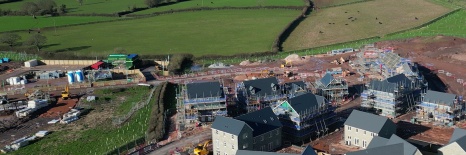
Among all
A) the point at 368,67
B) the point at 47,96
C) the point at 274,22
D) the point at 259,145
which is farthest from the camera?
the point at 274,22

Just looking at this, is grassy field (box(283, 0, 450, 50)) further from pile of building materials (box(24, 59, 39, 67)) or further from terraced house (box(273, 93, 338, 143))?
terraced house (box(273, 93, 338, 143))

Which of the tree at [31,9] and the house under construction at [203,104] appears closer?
the house under construction at [203,104]

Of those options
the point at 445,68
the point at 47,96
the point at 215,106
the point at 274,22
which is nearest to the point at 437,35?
the point at 445,68

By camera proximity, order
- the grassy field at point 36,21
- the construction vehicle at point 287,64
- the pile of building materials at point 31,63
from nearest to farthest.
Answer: the construction vehicle at point 287,64
the pile of building materials at point 31,63
the grassy field at point 36,21

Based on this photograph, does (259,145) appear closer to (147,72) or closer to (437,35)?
(147,72)

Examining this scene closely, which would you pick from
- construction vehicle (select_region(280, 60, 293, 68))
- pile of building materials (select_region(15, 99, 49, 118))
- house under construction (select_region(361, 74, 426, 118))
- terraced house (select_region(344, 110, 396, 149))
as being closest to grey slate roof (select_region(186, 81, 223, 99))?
terraced house (select_region(344, 110, 396, 149))

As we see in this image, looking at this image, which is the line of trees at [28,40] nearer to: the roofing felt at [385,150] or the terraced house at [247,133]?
the terraced house at [247,133]

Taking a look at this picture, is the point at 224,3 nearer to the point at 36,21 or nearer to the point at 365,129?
the point at 36,21

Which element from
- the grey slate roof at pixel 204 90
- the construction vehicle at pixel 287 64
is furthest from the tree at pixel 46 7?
the grey slate roof at pixel 204 90
